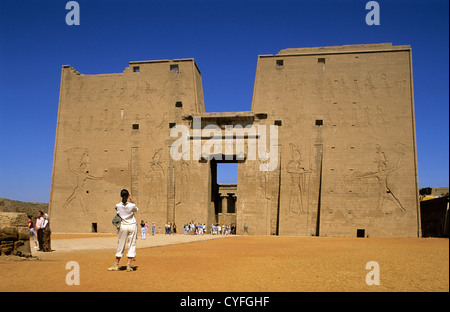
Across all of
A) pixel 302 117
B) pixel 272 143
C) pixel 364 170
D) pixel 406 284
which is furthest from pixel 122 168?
pixel 406 284

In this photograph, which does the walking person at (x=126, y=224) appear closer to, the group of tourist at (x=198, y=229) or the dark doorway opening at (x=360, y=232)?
the group of tourist at (x=198, y=229)

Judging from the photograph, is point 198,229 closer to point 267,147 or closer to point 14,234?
point 267,147

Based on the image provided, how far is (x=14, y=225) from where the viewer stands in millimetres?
7184

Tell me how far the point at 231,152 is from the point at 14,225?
1749cm

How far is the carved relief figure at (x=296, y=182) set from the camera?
23188mm
